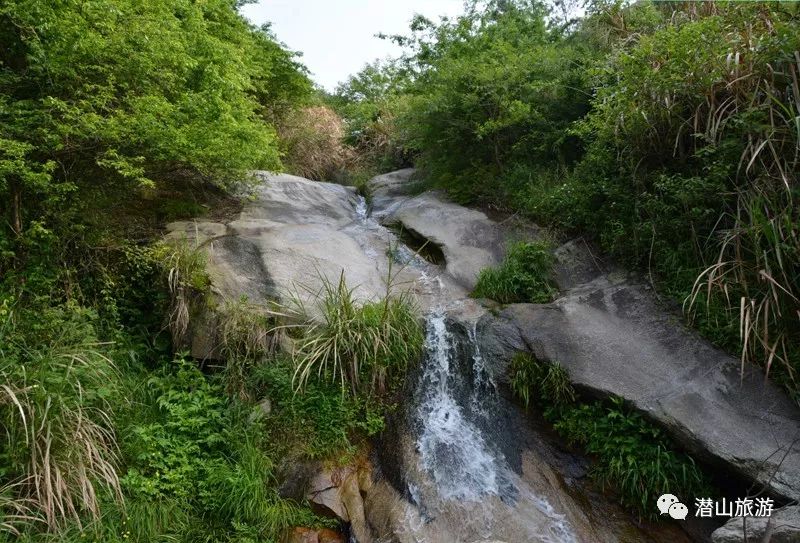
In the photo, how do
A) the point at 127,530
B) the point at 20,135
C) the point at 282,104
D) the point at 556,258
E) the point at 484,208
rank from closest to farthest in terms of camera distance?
1. the point at 127,530
2. the point at 20,135
3. the point at 556,258
4. the point at 484,208
5. the point at 282,104

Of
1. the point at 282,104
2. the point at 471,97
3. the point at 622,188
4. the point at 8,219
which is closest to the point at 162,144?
the point at 8,219

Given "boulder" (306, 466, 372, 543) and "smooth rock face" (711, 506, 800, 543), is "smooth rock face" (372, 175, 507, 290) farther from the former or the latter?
"smooth rock face" (711, 506, 800, 543)

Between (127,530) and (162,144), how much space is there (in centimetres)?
319

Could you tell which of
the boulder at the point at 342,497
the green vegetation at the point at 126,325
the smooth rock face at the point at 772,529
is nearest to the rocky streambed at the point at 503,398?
the boulder at the point at 342,497

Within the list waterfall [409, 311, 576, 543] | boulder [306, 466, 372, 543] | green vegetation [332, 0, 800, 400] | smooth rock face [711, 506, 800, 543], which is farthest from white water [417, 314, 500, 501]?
green vegetation [332, 0, 800, 400]

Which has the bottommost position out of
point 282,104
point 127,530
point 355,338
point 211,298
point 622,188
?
point 127,530

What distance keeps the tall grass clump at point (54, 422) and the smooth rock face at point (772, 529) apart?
4116 millimetres

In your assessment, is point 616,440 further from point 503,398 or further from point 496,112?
point 496,112

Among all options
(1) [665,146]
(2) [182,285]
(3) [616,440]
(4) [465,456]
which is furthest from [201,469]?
(1) [665,146]

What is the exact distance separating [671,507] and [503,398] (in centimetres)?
159

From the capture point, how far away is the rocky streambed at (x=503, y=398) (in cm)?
373

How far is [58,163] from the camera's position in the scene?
14.3ft

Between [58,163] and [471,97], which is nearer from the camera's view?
[58,163]

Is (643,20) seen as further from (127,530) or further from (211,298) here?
(127,530)
